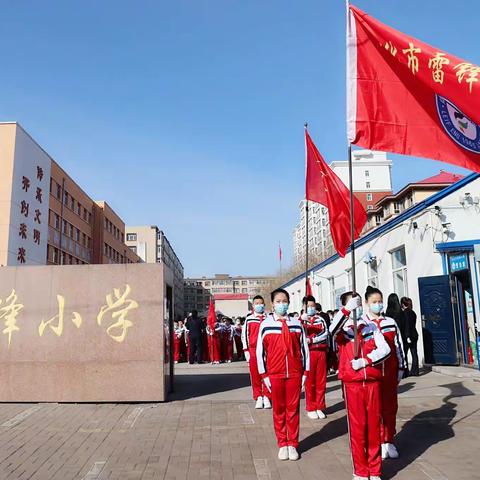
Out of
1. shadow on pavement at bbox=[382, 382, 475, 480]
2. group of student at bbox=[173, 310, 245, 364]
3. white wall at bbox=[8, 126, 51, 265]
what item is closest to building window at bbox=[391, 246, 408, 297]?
group of student at bbox=[173, 310, 245, 364]

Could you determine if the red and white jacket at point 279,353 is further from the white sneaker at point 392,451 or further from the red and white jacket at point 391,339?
the white sneaker at point 392,451

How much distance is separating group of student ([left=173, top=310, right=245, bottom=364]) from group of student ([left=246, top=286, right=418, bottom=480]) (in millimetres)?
12069

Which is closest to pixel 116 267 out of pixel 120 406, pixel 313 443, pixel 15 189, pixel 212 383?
pixel 120 406

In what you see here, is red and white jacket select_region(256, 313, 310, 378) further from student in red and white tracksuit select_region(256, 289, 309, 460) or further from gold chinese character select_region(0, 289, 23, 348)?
gold chinese character select_region(0, 289, 23, 348)

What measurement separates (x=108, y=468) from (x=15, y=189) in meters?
33.7

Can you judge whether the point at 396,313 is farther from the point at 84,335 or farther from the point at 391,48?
the point at 391,48

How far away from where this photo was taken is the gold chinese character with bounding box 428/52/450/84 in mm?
5664

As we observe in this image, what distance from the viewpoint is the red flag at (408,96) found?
18.4 feet

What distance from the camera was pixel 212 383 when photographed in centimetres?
1212

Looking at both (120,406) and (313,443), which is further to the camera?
(120,406)

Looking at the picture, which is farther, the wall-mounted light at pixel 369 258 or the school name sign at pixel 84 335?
the wall-mounted light at pixel 369 258

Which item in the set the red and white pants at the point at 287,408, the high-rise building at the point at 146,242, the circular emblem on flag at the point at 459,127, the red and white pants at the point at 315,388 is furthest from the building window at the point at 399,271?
the high-rise building at the point at 146,242

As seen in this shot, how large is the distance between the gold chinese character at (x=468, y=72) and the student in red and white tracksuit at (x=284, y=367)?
10.5ft

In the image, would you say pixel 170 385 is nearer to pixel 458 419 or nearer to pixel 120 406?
pixel 120 406
